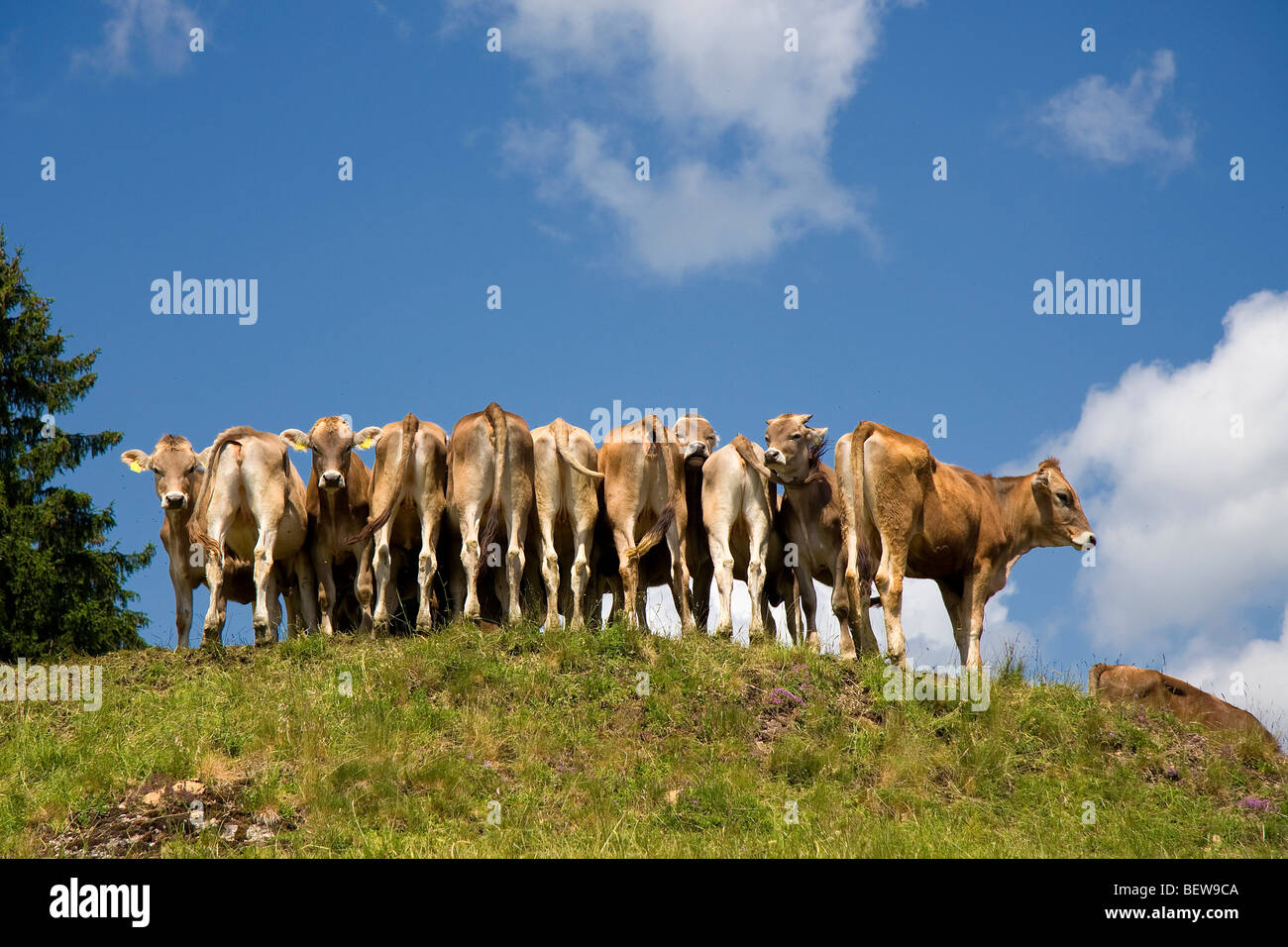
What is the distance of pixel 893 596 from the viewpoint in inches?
623

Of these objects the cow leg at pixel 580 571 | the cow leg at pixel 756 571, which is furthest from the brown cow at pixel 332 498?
the cow leg at pixel 756 571

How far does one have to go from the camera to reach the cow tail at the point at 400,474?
17062 mm

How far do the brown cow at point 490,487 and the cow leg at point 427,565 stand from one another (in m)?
0.34

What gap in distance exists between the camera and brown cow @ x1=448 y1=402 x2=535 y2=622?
1720 cm

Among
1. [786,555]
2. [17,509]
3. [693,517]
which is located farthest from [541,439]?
[17,509]

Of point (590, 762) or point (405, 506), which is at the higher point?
point (405, 506)

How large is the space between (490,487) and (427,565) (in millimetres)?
1418

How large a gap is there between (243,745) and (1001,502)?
1159 cm

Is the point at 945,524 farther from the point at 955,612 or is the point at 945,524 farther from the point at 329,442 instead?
the point at 329,442

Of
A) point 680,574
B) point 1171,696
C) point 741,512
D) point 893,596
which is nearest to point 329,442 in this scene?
point 680,574

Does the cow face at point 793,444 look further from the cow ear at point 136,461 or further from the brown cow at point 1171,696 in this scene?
the cow ear at point 136,461

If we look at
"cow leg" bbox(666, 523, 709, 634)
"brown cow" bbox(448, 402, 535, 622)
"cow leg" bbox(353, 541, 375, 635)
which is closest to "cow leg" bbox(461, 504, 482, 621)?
"brown cow" bbox(448, 402, 535, 622)

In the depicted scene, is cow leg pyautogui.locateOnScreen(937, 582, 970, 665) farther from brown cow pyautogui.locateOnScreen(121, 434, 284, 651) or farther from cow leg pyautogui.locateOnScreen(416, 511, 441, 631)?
brown cow pyautogui.locateOnScreen(121, 434, 284, 651)

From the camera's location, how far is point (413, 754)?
13.4 m
